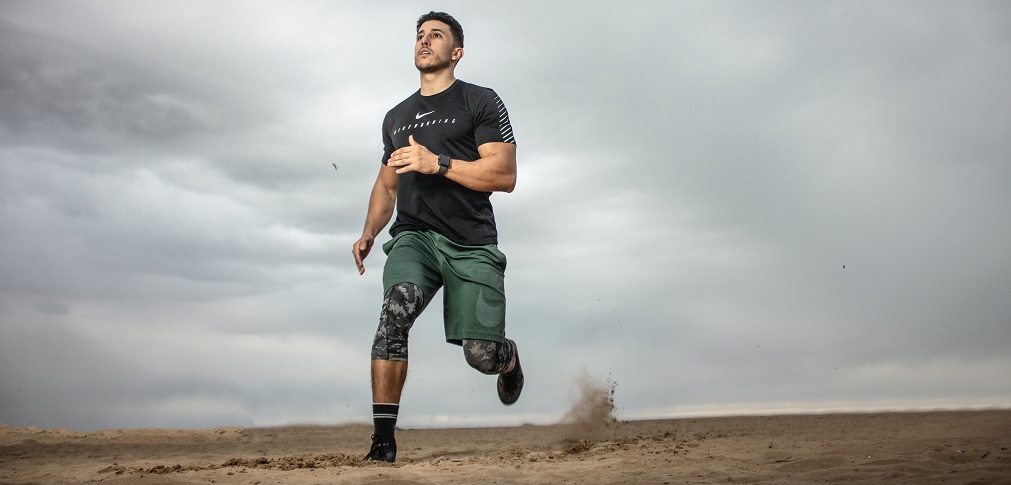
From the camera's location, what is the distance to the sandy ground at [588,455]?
14.5 ft

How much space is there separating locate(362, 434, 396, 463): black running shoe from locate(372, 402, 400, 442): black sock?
0.03 metres

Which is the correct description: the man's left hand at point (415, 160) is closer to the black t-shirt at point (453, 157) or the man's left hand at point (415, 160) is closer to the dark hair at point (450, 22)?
the black t-shirt at point (453, 157)

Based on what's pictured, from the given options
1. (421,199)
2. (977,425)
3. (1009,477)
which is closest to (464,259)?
(421,199)

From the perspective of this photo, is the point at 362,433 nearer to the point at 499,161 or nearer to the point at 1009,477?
the point at 499,161

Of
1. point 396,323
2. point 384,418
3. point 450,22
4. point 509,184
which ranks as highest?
point 450,22

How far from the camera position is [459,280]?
17.1ft

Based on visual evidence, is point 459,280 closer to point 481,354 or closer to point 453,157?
point 481,354

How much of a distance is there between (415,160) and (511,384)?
5.85 ft

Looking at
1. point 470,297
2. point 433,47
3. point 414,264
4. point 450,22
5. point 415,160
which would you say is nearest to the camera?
point 415,160

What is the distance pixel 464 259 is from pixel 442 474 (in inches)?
53.2

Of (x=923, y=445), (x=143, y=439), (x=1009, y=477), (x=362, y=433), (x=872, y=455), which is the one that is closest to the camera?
(x=1009, y=477)

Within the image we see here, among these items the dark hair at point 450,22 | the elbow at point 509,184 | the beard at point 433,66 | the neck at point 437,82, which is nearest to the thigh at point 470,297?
the elbow at point 509,184

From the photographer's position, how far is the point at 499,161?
17.2 feet

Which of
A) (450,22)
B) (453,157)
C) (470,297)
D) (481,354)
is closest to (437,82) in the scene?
(450,22)
